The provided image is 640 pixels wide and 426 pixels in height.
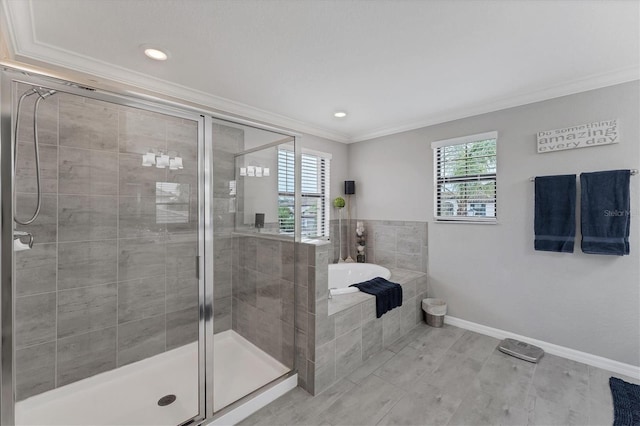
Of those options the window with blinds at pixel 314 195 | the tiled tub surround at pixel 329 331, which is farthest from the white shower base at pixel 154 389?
the window with blinds at pixel 314 195

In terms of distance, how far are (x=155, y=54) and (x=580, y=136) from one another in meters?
3.72

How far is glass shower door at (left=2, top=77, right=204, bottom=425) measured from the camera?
192cm

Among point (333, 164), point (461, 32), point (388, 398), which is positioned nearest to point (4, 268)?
point (388, 398)

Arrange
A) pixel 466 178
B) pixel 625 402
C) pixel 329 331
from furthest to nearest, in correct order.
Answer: pixel 466 178, pixel 329 331, pixel 625 402

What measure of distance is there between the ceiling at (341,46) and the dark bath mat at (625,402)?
2524 mm

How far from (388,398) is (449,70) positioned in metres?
2.72

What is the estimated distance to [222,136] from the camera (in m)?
2.07

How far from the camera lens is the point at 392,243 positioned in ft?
12.8

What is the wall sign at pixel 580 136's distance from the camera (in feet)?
7.75

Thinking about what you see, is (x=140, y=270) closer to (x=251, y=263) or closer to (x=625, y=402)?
(x=251, y=263)

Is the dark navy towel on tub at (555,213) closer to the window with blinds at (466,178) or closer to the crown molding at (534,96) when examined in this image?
the window with blinds at (466,178)

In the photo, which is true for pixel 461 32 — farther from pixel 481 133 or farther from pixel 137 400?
pixel 137 400

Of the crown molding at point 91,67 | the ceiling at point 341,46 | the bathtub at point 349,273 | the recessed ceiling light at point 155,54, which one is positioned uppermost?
the ceiling at point 341,46

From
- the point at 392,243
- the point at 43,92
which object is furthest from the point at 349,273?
the point at 43,92
